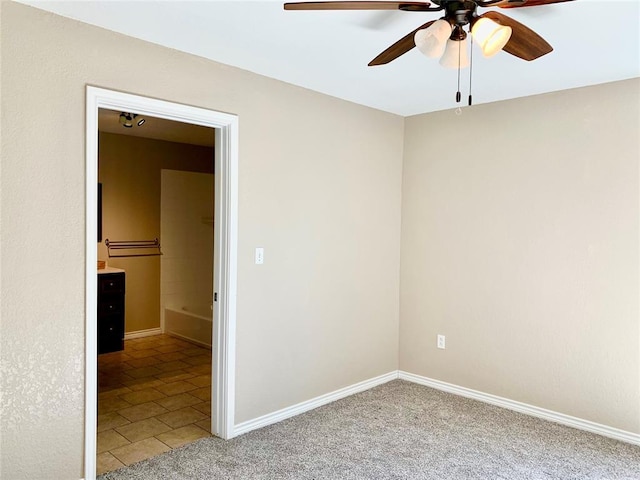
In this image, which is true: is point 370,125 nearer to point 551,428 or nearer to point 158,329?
point 551,428

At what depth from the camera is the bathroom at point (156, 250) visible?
4.72 m

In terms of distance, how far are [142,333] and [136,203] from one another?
155 centimetres

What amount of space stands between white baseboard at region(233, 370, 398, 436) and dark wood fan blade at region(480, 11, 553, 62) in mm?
2631

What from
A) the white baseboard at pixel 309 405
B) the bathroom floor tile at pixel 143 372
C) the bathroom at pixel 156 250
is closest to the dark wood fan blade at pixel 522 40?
the white baseboard at pixel 309 405

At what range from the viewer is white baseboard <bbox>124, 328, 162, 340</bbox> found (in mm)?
5709

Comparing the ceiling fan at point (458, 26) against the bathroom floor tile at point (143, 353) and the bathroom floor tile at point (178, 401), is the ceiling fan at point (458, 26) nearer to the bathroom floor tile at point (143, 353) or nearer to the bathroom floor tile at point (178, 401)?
the bathroom floor tile at point (178, 401)

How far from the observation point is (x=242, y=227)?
3119 millimetres

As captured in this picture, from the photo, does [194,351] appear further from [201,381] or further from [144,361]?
[201,381]

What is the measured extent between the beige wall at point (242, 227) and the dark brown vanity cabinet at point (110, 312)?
2572 mm

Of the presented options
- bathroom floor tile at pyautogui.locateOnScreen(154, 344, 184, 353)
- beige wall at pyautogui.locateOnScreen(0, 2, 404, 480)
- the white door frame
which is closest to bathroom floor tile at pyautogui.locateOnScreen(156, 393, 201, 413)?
the white door frame

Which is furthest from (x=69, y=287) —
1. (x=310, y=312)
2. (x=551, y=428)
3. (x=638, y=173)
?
(x=638, y=173)

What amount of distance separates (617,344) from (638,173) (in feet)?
3.66

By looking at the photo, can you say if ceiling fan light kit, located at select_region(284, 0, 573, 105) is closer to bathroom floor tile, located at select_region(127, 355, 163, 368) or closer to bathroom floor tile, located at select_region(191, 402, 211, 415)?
bathroom floor tile, located at select_region(191, 402, 211, 415)

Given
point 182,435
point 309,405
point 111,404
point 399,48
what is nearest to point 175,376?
point 111,404
